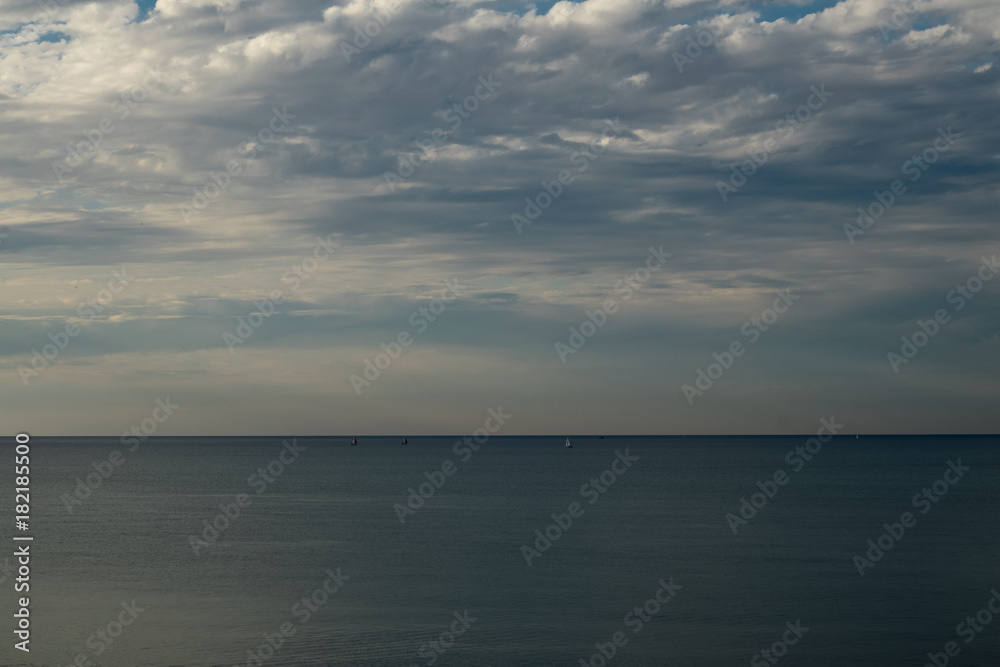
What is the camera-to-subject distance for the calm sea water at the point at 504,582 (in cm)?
3750

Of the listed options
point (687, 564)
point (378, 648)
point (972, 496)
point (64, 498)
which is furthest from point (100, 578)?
point (972, 496)

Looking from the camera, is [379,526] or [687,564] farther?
[379,526]

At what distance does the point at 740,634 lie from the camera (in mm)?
39562

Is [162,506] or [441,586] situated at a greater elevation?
[441,586]

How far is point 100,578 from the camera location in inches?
2030

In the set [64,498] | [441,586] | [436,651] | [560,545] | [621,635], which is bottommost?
[64,498]

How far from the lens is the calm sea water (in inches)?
1476

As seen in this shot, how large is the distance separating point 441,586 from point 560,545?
16.6 metres

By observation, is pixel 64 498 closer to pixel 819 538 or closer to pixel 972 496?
pixel 819 538

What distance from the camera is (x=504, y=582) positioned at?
167 ft

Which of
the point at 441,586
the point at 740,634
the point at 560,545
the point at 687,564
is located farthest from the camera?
the point at 560,545

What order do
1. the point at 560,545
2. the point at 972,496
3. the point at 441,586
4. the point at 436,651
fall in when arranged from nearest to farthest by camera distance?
1. the point at 436,651
2. the point at 441,586
3. the point at 560,545
4. the point at 972,496

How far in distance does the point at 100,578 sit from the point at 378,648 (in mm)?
22107

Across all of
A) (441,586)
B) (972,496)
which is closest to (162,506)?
(441,586)
